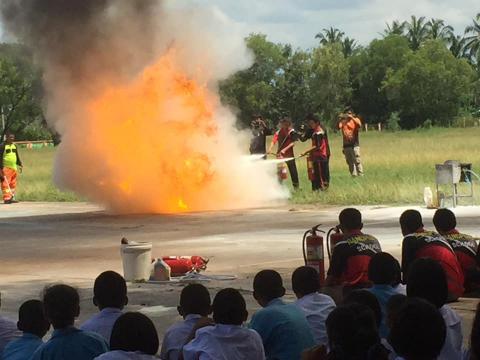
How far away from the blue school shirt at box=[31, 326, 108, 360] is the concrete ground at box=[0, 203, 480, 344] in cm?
364

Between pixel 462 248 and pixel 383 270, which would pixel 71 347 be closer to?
pixel 383 270

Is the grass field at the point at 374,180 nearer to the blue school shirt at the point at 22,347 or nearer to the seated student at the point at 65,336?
the blue school shirt at the point at 22,347

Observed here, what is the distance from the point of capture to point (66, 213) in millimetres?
23672

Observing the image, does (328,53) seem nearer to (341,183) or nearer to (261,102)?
(261,102)

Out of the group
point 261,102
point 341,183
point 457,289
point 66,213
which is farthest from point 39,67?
point 261,102

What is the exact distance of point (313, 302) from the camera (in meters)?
7.57

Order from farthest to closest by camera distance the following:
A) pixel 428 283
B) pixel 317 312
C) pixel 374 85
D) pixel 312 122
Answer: pixel 374 85 < pixel 312 122 < pixel 317 312 < pixel 428 283

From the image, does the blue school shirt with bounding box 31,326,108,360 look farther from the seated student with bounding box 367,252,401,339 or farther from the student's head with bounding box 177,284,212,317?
the seated student with bounding box 367,252,401,339

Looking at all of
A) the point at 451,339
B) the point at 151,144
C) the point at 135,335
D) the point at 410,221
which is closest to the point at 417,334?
the point at 135,335

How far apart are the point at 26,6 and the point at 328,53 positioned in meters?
81.5

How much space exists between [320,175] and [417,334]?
65.8 ft

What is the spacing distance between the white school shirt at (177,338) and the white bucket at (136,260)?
5899mm

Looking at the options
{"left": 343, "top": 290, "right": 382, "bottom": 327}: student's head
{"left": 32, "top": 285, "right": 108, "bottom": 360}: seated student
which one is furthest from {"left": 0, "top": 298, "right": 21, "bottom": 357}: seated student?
{"left": 343, "top": 290, "right": 382, "bottom": 327}: student's head

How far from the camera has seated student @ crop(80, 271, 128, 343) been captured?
23.3 ft
